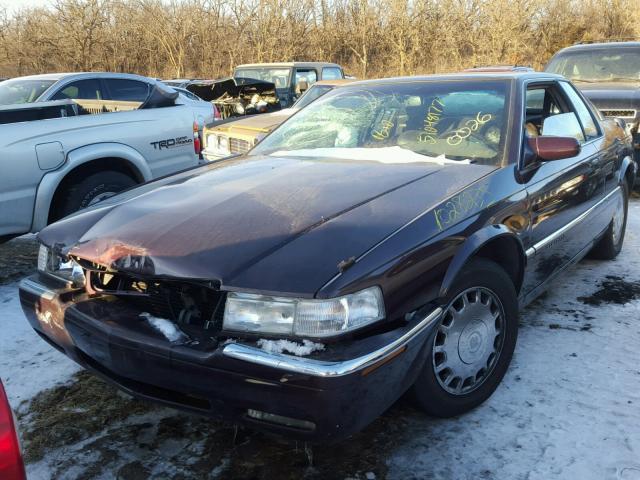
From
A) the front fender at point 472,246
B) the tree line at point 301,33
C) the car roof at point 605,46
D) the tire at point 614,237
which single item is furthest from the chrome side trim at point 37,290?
the tree line at point 301,33

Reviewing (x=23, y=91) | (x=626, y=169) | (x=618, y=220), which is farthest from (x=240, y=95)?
(x=618, y=220)

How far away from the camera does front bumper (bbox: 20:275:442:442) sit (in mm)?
1879

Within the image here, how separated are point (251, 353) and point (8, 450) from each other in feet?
2.55

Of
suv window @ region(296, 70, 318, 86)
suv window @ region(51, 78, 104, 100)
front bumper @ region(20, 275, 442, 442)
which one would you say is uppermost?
suv window @ region(296, 70, 318, 86)

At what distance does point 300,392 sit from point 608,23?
1370 inches

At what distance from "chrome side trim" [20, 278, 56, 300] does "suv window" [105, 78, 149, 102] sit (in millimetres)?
4723

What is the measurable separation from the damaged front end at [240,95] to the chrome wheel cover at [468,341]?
7.82 meters

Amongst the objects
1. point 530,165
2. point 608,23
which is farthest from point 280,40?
point 530,165

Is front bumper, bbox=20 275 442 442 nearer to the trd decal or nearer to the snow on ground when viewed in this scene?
the snow on ground

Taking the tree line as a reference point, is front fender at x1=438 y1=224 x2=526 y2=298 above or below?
below

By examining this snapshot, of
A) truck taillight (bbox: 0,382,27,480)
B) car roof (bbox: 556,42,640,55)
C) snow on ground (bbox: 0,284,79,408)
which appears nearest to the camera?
truck taillight (bbox: 0,382,27,480)

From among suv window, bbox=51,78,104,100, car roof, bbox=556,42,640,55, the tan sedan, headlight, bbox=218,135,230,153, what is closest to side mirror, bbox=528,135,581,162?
the tan sedan

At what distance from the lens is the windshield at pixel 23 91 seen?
6.26 meters

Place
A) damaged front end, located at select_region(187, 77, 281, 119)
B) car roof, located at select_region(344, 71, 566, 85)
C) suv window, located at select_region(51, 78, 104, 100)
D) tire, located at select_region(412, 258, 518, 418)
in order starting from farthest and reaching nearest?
damaged front end, located at select_region(187, 77, 281, 119), suv window, located at select_region(51, 78, 104, 100), car roof, located at select_region(344, 71, 566, 85), tire, located at select_region(412, 258, 518, 418)
